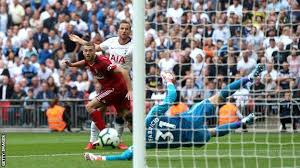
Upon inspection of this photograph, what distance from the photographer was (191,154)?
1524 centimetres

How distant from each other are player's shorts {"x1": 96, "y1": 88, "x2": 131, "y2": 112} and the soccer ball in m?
0.72

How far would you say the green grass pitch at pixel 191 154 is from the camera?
13633 mm

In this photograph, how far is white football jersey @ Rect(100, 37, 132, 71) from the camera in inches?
690

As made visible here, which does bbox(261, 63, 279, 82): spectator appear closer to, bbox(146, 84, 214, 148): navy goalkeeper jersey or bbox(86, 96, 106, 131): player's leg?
bbox(146, 84, 214, 148): navy goalkeeper jersey

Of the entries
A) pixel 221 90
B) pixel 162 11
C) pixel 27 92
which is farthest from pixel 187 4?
pixel 27 92

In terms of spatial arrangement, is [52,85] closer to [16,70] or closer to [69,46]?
[16,70]

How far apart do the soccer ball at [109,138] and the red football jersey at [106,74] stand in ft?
3.02

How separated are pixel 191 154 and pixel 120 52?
320cm

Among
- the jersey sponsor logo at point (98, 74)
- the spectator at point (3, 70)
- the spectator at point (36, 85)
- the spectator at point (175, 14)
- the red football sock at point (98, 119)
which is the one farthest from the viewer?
the spectator at point (3, 70)

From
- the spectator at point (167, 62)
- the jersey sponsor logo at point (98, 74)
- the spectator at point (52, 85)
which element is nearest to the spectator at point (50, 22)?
the spectator at point (52, 85)

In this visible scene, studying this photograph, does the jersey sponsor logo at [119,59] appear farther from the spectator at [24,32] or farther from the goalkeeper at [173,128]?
the spectator at [24,32]

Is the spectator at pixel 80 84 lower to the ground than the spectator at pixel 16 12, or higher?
lower

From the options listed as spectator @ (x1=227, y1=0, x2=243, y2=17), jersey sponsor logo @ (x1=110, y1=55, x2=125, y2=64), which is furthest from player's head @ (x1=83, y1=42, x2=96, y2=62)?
spectator @ (x1=227, y1=0, x2=243, y2=17)

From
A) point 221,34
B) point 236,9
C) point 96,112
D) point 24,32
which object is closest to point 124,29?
point 96,112
